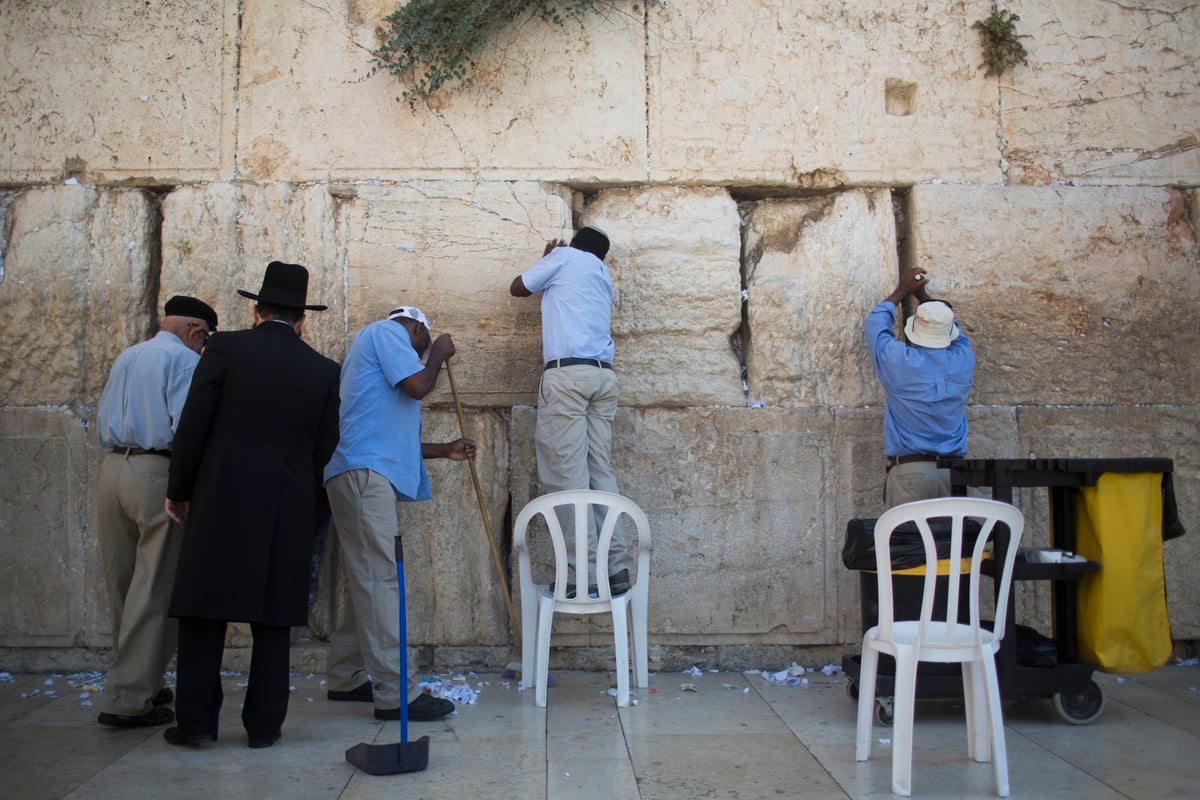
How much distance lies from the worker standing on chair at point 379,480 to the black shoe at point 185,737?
2.13 ft

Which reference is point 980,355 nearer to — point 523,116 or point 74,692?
point 523,116

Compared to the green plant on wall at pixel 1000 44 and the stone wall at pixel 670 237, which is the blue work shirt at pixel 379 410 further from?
the green plant on wall at pixel 1000 44

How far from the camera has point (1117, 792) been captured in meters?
3.30

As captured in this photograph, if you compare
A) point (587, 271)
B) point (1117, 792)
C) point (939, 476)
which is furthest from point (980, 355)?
point (1117, 792)

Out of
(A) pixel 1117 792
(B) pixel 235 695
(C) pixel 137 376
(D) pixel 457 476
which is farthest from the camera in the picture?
(D) pixel 457 476

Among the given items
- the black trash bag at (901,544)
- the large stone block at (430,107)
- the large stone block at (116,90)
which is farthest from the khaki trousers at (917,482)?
the large stone block at (116,90)

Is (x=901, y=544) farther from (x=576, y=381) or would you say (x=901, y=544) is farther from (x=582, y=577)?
(x=576, y=381)

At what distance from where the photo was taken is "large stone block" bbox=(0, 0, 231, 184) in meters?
5.35

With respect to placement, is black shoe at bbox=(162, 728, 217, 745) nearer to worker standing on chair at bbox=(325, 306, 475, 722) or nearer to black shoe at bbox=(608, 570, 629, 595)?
worker standing on chair at bbox=(325, 306, 475, 722)

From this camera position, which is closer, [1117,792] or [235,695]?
[1117,792]

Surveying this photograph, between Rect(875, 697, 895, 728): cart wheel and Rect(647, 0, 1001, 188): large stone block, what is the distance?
2730mm

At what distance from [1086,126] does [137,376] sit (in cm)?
494

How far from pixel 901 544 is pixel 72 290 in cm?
433

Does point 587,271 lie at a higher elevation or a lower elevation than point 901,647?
higher
